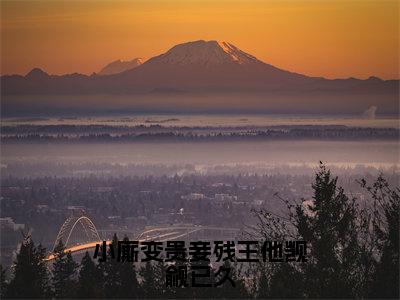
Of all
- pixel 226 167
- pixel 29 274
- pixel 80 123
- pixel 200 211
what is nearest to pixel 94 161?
pixel 80 123

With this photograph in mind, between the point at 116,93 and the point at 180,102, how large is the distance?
12.9ft

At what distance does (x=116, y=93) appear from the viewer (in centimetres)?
6650

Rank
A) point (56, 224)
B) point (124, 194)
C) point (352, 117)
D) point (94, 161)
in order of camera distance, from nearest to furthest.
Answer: point (56, 224) < point (124, 194) < point (94, 161) < point (352, 117)

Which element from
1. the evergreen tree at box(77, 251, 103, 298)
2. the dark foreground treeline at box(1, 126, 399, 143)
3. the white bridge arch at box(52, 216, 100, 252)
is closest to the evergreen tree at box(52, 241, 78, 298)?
the evergreen tree at box(77, 251, 103, 298)

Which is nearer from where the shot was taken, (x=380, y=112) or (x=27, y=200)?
(x=27, y=200)

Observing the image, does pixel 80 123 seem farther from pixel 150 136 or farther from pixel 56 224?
pixel 56 224

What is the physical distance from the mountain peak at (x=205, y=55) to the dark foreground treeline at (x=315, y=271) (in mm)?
47330

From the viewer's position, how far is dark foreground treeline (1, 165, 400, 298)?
48.9 ft

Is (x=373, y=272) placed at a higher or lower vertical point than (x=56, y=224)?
higher

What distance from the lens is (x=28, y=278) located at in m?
16.7

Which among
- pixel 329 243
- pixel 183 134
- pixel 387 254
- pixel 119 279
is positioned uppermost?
pixel 329 243

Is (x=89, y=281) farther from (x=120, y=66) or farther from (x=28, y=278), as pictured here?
(x=120, y=66)

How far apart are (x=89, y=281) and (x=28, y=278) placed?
0.90m

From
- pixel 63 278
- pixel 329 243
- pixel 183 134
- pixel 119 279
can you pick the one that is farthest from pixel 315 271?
pixel 183 134
